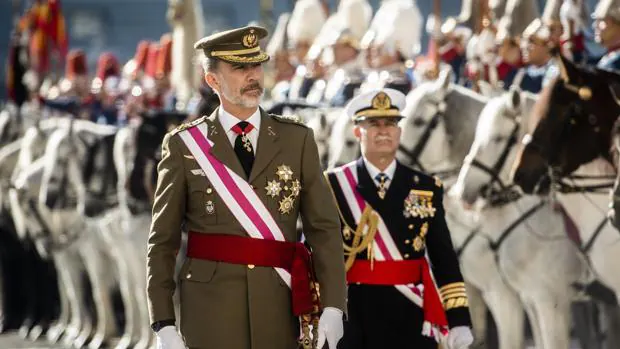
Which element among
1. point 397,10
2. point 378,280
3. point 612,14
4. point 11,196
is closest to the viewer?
point 378,280

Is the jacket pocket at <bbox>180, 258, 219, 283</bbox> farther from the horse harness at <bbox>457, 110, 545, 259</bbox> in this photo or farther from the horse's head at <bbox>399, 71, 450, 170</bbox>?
the horse's head at <bbox>399, 71, 450, 170</bbox>

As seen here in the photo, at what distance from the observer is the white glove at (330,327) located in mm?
7449

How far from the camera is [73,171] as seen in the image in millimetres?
17984

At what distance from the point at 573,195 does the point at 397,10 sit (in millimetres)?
5292

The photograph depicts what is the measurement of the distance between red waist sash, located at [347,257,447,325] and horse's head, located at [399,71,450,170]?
365cm

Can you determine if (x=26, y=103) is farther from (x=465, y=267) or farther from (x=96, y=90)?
(x=465, y=267)

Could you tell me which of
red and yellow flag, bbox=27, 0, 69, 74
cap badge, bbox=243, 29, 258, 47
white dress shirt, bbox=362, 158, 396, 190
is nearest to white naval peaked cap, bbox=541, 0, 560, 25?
white dress shirt, bbox=362, 158, 396, 190

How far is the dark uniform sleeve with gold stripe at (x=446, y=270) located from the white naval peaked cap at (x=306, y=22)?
10.1 metres

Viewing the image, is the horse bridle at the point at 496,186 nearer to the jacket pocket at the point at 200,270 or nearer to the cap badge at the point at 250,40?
the cap badge at the point at 250,40

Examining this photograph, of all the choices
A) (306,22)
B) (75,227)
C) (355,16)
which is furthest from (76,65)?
(355,16)

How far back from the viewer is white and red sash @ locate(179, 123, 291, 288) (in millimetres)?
7582

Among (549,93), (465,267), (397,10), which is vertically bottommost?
(465,267)

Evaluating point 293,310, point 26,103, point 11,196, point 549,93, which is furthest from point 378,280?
point 26,103

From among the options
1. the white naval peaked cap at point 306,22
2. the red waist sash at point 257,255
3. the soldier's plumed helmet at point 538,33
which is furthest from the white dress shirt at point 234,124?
the white naval peaked cap at point 306,22
